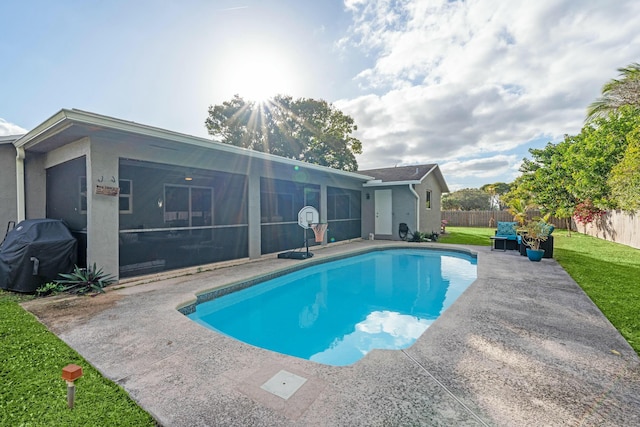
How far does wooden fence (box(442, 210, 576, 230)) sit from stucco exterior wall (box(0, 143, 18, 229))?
2534 centimetres

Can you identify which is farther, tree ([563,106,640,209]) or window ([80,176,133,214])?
tree ([563,106,640,209])

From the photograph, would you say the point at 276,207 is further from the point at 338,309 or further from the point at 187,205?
the point at 338,309

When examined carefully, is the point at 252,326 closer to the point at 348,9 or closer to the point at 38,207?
the point at 38,207

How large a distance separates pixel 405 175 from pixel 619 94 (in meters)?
11.6

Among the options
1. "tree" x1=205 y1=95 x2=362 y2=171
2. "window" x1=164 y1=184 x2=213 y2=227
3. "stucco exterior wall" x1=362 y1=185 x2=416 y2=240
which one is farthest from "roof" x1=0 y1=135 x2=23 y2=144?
"tree" x1=205 y1=95 x2=362 y2=171

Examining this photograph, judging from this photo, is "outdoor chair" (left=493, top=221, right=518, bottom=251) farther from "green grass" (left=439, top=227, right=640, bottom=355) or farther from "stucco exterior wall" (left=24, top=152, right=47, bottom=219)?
"stucco exterior wall" (left=24, top=152, right=47, bottom=219)

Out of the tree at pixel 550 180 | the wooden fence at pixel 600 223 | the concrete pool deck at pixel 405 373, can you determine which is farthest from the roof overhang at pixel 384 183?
the tree at pixel 550 180

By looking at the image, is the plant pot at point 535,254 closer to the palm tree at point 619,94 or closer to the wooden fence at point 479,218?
the palm tree at point 619,94

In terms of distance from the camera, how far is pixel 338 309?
548 centimetres

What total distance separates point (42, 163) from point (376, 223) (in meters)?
12.1

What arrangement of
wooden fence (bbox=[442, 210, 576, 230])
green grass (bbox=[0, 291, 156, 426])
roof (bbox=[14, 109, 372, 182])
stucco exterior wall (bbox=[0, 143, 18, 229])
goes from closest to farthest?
green grass (bbox=[0, 291, 156, 426]), roof (bbox=[14, 109, 372, 182]), stucco exterior wall (bbox=[0, 143, 18, 229]), wooden fence (bbox=[442, 210, 576, 230])

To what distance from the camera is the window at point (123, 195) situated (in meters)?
5.82

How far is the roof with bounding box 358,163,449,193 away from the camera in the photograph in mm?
13500

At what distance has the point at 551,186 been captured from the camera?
17938mm
